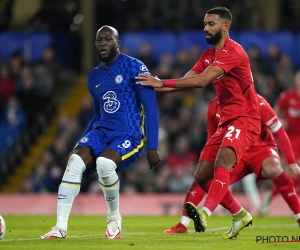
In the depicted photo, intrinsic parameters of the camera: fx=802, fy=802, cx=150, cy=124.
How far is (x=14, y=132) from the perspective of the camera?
19719 millimetres

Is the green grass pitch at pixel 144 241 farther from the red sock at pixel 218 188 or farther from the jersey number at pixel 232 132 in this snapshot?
the jersey number at pixel 232 132

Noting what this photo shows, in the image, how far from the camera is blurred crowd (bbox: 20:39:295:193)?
57.9 ft

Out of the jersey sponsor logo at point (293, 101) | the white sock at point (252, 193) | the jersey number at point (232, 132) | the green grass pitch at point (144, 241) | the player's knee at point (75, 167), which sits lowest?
the white sock at point (252, 193)

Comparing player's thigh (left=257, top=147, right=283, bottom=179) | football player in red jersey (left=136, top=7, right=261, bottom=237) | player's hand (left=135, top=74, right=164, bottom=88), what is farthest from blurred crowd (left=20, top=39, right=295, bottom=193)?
player's hand (left=135, top=74, right=164, bottom=88)

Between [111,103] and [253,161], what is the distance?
2.50 metres

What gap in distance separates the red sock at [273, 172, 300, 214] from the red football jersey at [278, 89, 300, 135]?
14.1ft

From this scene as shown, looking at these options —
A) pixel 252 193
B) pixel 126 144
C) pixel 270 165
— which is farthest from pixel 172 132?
pixel 126 144

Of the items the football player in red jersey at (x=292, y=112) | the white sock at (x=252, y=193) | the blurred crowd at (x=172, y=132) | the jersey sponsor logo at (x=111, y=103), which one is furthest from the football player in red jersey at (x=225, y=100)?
the blurred crowd at (x=172, y=132)

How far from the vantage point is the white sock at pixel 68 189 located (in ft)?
27.3

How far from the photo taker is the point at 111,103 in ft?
28.9

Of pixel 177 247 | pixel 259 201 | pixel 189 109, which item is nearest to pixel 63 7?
pixel 189 109

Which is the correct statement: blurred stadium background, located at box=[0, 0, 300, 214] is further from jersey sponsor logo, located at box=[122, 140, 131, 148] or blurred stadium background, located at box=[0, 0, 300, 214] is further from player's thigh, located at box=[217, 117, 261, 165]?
jersey sponsor logo, located at box=[122, 140, 131, 148]

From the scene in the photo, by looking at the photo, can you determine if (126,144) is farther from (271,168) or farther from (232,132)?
(271,168)

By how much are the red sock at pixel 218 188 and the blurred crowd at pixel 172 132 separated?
8.89 m
